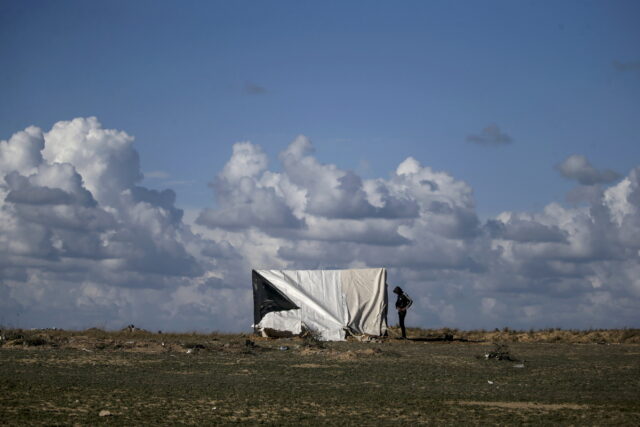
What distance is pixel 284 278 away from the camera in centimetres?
3359

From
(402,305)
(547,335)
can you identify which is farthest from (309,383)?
(547,335)

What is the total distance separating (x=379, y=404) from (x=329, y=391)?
1.90 m

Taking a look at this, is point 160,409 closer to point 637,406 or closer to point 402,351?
point 637,406

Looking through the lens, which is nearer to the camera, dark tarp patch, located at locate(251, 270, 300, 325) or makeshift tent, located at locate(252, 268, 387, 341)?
makeshift tent, located at locate(252, 268, 387, 341)

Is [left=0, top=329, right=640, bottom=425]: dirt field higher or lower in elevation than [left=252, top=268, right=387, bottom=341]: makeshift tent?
lower

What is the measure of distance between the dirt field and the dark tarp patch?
11.2ft

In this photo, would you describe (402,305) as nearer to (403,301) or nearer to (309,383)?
(403,301)

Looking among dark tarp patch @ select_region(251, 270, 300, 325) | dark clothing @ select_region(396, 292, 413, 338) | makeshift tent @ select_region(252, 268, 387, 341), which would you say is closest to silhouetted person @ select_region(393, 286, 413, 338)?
dark clothing @ select_region(396, 292, 413, 338)

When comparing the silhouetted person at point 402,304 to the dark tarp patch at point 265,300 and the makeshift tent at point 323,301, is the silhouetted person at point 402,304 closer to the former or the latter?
the makeshift tent at point 323,301

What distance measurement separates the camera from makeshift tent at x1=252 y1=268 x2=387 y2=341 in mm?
32438

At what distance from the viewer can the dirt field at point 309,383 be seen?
14445 mm

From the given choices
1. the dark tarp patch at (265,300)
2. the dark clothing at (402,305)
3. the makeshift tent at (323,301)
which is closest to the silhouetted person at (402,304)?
the dark clothing at (402,305)

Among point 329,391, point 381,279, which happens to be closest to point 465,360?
point 329,391

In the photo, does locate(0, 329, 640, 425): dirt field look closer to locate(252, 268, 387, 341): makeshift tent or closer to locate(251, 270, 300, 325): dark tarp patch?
locate(252, 268, 387, 341): makeshift tent
